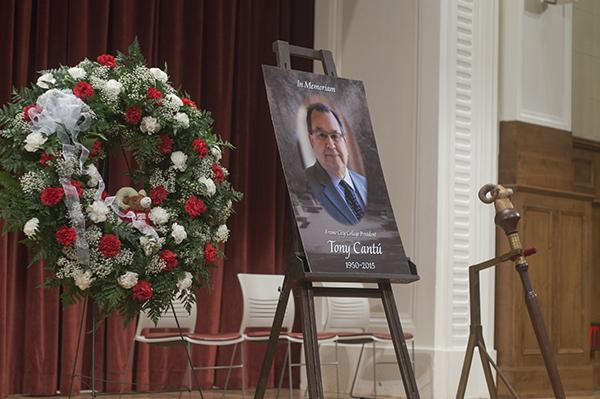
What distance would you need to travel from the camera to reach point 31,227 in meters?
4.45

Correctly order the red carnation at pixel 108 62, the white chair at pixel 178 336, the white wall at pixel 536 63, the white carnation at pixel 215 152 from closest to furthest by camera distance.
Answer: the red carnation at pixel 108 62, the white carnation at pixel 215 152, the white chair at pixel 178 336, the white wall at pixel 536 63

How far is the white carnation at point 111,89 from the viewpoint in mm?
4645

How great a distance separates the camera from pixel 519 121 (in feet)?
27.4

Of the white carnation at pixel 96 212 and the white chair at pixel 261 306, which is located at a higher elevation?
the white carnation at pixel 96 212

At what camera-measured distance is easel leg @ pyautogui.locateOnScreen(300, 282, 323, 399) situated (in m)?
4.38

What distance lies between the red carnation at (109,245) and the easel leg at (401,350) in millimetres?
1232

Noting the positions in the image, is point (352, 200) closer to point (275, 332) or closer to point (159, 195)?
point (275, 332)

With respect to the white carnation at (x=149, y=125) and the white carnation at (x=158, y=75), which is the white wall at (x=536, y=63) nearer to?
the white carnation at (x=158, y=75)

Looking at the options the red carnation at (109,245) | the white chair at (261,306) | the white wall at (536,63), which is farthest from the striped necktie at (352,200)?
the white wall at (536,63)

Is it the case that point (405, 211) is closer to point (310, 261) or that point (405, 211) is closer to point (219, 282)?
point (219, 282)

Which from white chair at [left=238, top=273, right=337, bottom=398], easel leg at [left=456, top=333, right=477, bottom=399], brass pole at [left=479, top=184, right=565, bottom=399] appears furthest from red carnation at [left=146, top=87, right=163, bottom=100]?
white chair at [left=238, top=273, right=337, bottom=398]

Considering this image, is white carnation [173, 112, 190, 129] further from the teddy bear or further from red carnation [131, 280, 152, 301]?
red carnation [131, 280, 152, 301]

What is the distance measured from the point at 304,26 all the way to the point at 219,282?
2.45m

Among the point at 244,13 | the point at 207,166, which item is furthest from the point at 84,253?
the point at 244,13
